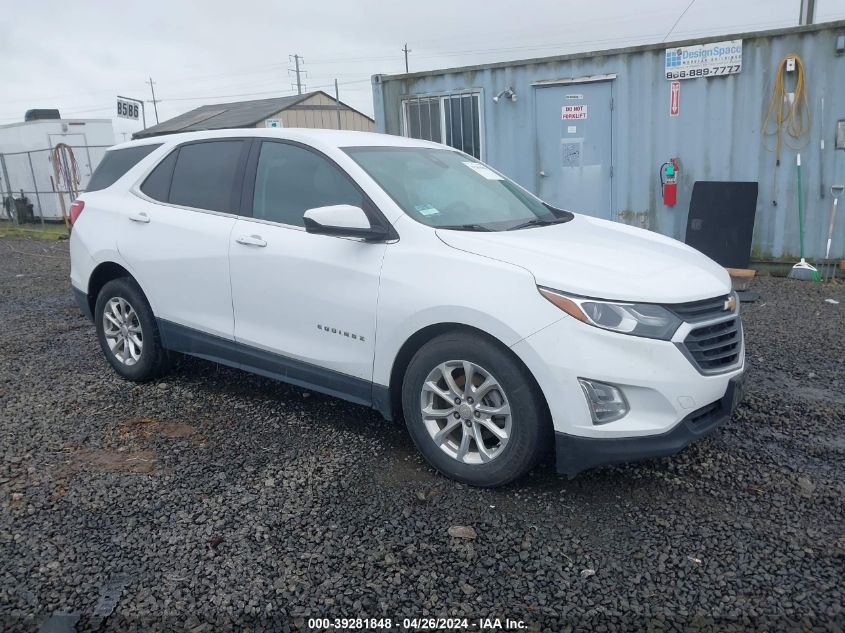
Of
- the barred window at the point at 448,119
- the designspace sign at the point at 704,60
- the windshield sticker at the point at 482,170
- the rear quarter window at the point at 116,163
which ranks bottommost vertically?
the windshield sticker at the point at 482,170

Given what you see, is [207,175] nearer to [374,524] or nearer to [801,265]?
[374,524]

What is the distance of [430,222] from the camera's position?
359 cm

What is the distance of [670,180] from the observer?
903cm

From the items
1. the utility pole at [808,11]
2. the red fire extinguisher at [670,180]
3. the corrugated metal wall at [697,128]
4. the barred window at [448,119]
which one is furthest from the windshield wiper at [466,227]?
the utility pole at [808,11]

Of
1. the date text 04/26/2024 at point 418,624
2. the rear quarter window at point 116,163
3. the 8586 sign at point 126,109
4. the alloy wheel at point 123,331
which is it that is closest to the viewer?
the date text 04/26/2024 at point 418,624

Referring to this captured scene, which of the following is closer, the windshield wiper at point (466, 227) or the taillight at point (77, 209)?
the windshield wiper at point (466, 227)

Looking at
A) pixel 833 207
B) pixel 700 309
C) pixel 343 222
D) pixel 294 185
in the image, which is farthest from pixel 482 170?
pixel 833 207

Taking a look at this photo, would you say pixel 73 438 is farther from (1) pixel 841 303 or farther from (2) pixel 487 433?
(1) pixel 841 303

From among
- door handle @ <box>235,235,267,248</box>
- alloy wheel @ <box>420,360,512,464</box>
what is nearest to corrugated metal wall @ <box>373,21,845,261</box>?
door handle @ <box>235,235,267,248</box>

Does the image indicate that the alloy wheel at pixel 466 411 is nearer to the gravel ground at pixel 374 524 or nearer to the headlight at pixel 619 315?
the gravel ground at pixel 374 524

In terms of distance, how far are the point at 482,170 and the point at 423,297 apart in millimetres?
1589

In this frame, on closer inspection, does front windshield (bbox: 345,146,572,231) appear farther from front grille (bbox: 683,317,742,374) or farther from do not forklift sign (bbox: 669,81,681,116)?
do not forklift sign (bbox: 669,81,681,116)

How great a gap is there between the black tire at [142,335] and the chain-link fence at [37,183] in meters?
15.6

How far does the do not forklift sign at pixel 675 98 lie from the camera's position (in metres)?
8.83
